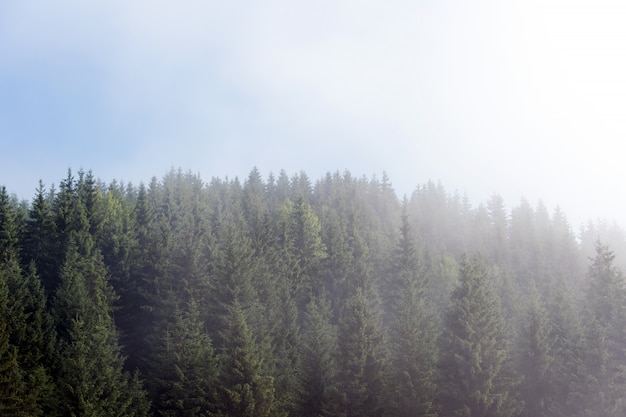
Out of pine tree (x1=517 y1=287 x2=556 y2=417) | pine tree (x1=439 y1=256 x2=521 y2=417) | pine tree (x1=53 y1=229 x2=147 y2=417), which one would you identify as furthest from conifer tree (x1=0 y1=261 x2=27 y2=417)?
pine tree (x1=517 y1=287 x2=556 y2=417)

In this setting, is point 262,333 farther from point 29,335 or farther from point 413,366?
point 29,335

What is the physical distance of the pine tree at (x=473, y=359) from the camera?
118 feet

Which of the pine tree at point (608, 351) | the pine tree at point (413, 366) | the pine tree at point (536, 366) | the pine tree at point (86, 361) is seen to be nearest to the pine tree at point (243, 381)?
the pine tree at point (86, 361)

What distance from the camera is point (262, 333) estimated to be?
40.2m

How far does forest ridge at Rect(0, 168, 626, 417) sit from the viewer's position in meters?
33.4

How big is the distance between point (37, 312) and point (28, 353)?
3.18 m

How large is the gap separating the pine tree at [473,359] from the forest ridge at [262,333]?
114mm

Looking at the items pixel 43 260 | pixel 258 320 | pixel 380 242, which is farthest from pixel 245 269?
pixel 380 242

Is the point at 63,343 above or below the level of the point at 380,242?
below

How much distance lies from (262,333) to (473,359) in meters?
16.2

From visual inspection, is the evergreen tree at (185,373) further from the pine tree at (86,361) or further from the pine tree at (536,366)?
the pine tree at (536,366)

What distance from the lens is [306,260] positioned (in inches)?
2559

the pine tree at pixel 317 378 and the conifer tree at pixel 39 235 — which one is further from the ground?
the conifer tree at pixel 39 235

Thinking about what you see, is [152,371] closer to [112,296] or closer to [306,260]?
[112,296]
